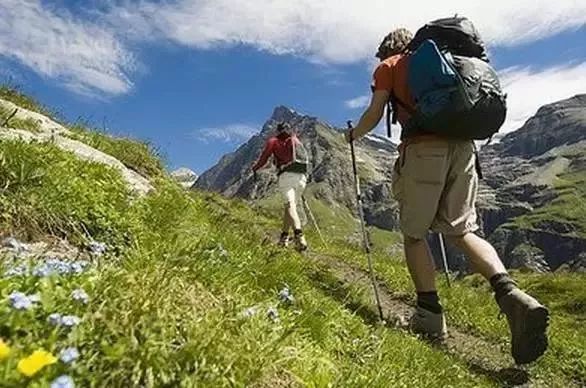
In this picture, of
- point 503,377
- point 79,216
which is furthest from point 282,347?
point 503,377

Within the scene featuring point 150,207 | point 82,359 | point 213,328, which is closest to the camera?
point 82,359

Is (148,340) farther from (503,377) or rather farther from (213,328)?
(503,377)

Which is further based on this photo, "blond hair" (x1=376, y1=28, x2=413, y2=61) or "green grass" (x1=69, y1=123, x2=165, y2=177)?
"green grass" (x1=69, y1=123, x2=165, y2=177)

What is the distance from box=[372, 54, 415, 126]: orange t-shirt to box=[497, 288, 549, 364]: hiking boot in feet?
8.32

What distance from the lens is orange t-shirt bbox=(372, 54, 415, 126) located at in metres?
8.83

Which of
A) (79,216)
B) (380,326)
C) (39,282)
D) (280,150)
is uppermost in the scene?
(280,150)

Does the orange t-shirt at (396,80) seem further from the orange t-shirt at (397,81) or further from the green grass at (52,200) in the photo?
the green grass at (52,200)

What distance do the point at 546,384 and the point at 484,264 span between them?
1.80 metres

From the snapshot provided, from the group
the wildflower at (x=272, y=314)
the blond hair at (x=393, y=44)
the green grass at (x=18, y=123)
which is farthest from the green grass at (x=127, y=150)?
the wildflower at (x=272, y=314)

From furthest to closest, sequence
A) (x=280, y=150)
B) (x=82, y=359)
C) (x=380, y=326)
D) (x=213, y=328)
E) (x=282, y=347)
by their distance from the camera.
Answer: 1. (x=280, y=150)
2. (x=380, y=326)
3. (x=282, y=347)
4. (x=213, y=328)
5. (x=82, y=359)

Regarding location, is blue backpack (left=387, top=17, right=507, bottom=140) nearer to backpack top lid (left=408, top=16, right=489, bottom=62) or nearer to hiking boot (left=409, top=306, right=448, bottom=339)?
backpack top lid (left=408, top=16, right=489, bottom=62)

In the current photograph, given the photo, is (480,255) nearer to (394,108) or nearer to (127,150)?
(394,108)

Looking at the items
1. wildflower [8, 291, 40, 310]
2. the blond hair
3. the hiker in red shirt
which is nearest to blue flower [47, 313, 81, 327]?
wildflower [8, 291, 40, 310]

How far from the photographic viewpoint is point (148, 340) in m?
3.51
